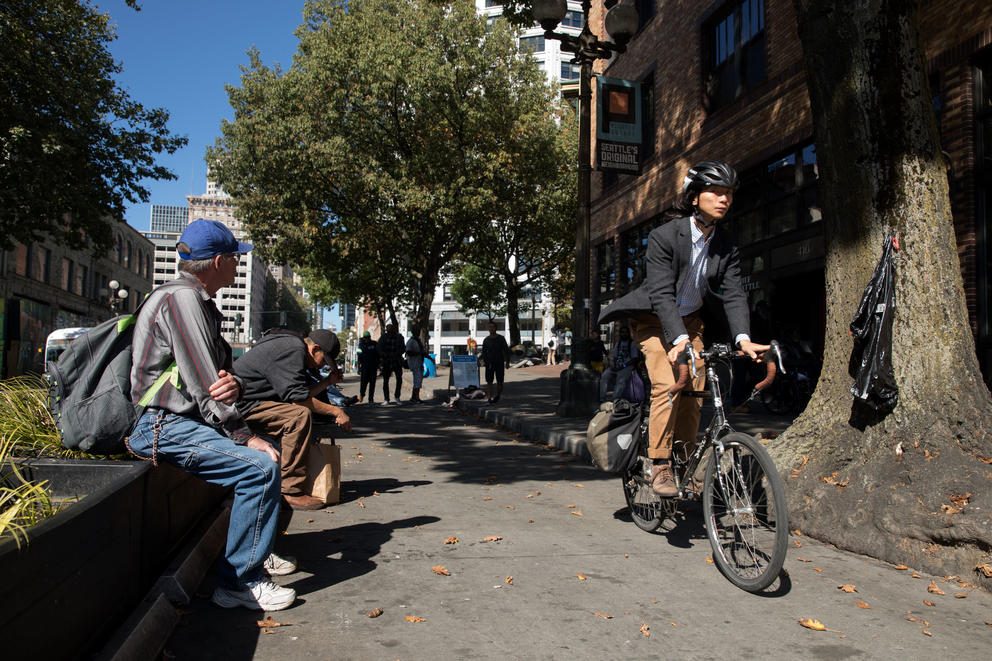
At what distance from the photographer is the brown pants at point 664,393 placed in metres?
4.23

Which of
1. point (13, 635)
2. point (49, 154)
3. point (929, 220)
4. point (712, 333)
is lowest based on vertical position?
point (13, 635)

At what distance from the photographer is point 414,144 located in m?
25.8

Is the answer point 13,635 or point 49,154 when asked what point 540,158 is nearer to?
point 49,154

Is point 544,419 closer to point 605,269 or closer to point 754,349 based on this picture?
point 754,349

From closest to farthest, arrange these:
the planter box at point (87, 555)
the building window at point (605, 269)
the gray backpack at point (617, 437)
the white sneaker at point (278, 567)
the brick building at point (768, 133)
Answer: the planter box at point (87, 555), the white sneaker at point (278, 567), the gray backpack at point (617, 437), the brick building at point (768, 133), the building window at point (605, 269)

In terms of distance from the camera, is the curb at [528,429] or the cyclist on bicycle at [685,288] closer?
the cyclist on bicycle at [685,288]

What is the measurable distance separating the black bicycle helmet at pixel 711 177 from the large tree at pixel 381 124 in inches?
813

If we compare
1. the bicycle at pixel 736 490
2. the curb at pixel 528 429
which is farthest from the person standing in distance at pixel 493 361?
the bicycle at pixel 736 490

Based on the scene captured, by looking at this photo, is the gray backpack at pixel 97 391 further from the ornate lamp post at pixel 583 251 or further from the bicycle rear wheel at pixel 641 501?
the ornate lamp post at pixel 583 251

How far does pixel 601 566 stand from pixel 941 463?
2040 mm

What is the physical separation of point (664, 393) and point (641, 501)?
0.92m

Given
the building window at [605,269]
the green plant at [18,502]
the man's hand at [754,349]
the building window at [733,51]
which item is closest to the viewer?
the green plant at [18,502]

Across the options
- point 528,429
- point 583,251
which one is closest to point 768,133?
point 583,251

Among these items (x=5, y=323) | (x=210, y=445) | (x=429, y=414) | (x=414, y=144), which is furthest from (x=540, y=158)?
(x=210, y=445)
